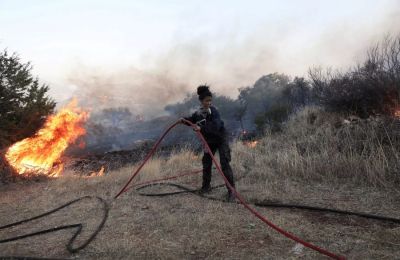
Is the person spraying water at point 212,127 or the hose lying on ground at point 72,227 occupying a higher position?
the person spraying water at point 212,127

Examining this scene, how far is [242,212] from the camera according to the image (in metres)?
5.75

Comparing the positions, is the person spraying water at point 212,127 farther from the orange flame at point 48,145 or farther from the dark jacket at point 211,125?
the orange flame at point 48,145

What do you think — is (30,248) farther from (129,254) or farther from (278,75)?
(278,75)

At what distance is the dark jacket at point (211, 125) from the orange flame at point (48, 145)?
667 centimetres

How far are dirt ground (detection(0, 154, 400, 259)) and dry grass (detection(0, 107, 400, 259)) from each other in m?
0.01

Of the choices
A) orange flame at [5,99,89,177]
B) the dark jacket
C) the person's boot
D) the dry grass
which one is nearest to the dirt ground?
the dry grass

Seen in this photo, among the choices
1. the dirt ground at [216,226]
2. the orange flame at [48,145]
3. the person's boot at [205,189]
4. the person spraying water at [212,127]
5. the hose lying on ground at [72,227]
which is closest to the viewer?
the dirt ground at [216,226]

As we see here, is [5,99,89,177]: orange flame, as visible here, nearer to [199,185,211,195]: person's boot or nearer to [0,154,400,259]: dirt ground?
[0,154,400,259]: dirt ground

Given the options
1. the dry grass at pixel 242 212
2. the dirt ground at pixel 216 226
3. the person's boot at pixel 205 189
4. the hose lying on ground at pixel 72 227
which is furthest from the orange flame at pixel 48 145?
the person's boot at pixel 205 189

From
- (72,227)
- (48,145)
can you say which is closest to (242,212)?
(72,227)

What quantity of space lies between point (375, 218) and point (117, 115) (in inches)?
1975

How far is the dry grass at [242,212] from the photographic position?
4.33m

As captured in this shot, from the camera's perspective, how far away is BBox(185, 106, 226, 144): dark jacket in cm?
666

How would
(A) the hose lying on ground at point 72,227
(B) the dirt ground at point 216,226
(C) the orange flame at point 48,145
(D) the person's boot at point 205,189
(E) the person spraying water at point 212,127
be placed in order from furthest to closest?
1. (C) the orange flame at point 48,145
2. (D) the person's boot at point 205,189
3. (E) the person spraying water at point 212,127
4. (A) the hose lying on ground at point 72,227
5. (B) the dirt ground at point 216,226
